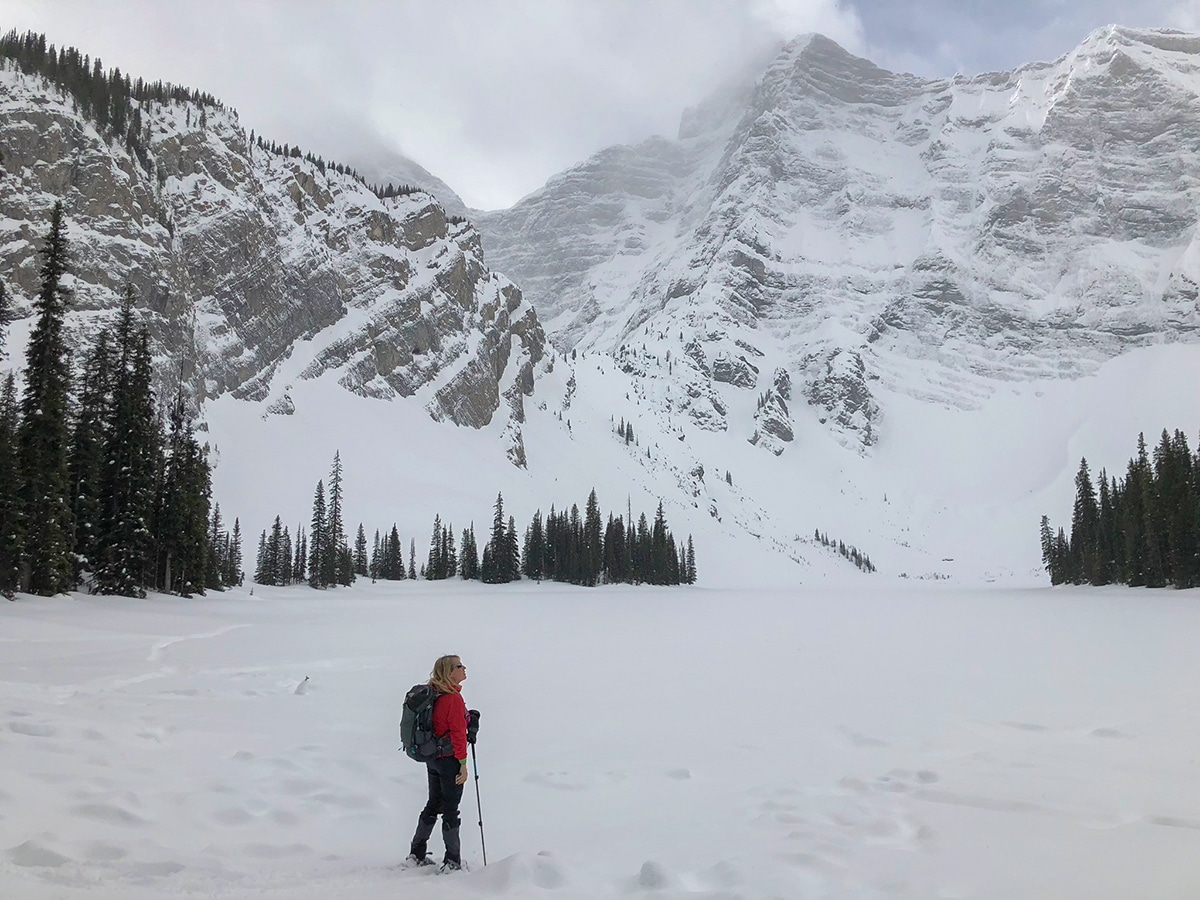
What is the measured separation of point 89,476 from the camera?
36.8 metres

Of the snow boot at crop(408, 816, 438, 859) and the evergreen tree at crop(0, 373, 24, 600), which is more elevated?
the evergreen tree at crop(0, 373, 24, 600)

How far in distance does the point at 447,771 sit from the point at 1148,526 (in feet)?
268

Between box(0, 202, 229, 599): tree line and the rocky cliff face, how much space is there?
300ft

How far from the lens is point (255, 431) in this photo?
148000 millimetres

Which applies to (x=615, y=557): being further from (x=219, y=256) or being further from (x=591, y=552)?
(x=219, y=256)

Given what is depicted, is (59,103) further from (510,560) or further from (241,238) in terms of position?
(510,560)

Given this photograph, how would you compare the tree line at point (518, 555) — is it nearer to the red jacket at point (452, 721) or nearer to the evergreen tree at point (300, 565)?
the evergreen tree at point (300, 565)

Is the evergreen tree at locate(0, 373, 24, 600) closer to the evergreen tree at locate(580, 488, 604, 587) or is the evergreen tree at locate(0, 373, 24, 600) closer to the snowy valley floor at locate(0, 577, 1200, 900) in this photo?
the snowy valley floor at locate(0, 577, 1200, 900)

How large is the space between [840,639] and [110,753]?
2600 centimetres

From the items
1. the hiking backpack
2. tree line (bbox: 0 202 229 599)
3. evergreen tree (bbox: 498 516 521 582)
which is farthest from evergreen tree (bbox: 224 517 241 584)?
the hiking backpack

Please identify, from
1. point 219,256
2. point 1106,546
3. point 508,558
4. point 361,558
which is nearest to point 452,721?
point 1106,546

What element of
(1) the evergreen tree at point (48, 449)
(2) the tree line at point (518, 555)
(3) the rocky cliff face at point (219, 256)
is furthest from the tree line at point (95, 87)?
(1) the evergreen tree at point (48, 449)

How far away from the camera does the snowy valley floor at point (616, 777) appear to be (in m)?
6.40

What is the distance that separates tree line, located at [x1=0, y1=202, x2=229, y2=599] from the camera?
98.1 ft
